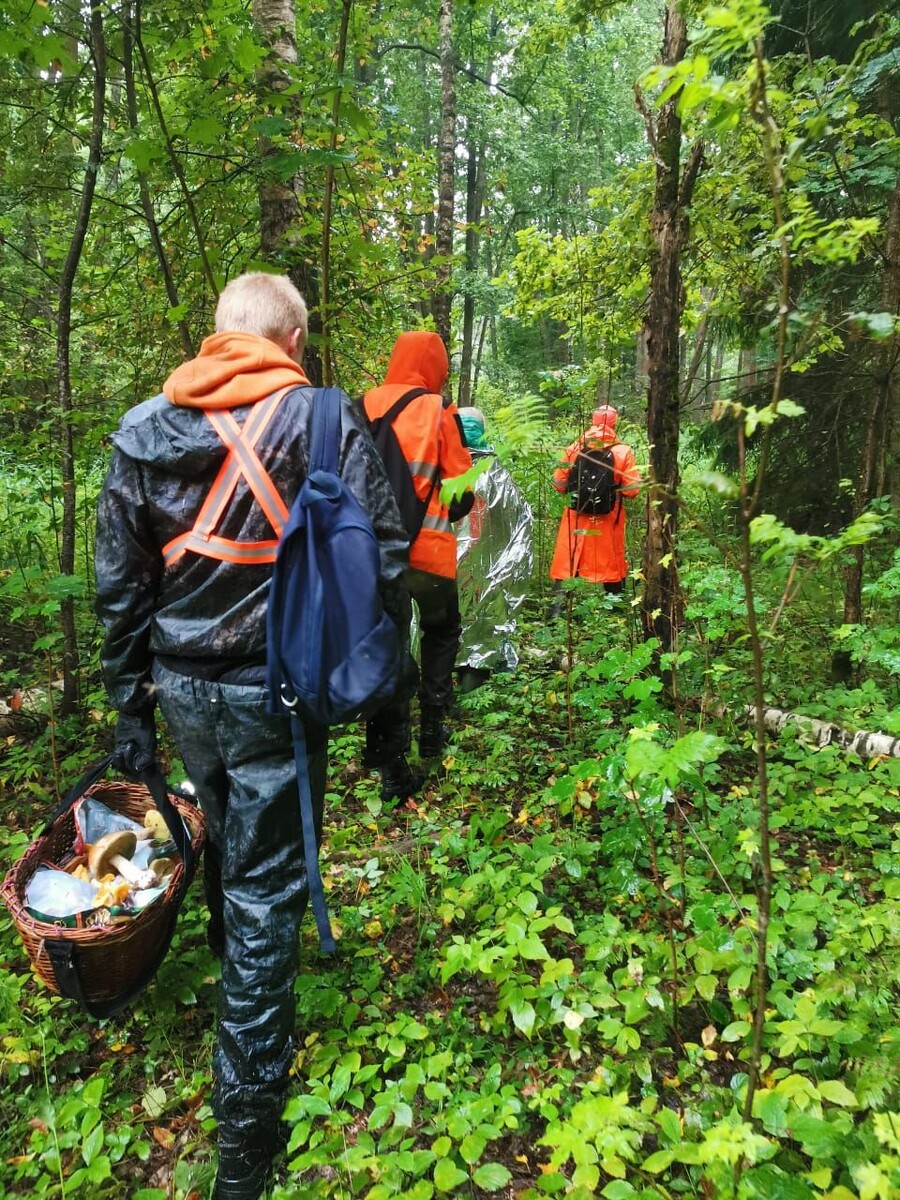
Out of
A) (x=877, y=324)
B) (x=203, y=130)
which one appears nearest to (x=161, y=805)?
(x=877, y=324)

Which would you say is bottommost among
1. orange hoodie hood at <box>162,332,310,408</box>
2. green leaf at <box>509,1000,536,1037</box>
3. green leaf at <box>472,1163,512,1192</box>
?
green leaf at <box>472,1163,512,1192</box>

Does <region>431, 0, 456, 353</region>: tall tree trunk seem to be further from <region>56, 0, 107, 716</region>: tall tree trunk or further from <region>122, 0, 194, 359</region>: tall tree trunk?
<region>56, 0, 107, 716</region>: tall tree trunk

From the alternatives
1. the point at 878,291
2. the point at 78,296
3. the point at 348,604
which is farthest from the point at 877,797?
the point at 78,296

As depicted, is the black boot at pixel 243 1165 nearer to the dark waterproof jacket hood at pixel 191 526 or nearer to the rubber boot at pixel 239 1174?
the rubber boot at pixel 239 1174

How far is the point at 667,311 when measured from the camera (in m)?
3.47

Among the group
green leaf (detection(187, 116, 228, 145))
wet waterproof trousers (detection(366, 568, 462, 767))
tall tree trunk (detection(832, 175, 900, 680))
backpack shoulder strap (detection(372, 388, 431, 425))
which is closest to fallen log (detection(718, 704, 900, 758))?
tall tree trunk (detection(832, 175, 900, 680))

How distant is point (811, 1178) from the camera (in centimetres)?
145

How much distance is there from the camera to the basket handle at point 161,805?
2.22 m

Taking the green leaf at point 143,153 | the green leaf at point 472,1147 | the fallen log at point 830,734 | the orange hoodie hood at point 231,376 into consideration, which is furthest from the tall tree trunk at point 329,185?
the green leaf at point 472,1147

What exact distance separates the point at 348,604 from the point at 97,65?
3.72 m

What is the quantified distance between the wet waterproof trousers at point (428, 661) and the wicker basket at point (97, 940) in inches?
45.4

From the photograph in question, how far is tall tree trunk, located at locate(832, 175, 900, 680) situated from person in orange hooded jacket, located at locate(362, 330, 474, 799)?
2.15 metres

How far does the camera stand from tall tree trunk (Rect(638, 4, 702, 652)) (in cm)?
327

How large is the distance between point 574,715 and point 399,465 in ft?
6.43
